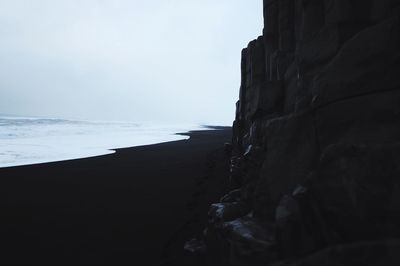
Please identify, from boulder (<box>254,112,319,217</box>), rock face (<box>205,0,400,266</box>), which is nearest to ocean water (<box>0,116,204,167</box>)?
boulder (<box>254,112,319,217</box>)

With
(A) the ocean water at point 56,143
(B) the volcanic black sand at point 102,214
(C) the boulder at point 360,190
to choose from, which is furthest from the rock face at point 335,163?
(A) the ocean water at point 56,143

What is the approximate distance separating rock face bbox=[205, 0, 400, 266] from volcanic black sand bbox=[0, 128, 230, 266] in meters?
1.64

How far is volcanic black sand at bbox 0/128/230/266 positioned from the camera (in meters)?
5.37

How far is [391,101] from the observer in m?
2.79

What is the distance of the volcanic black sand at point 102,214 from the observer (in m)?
5.37

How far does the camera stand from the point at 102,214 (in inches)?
295

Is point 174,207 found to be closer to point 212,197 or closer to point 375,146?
point 212,197

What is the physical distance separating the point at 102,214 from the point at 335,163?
603 cm

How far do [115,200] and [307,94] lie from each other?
20.3ft

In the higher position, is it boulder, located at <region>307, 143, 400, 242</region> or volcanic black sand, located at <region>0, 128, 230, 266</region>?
boulder, located at <region>307, 143, 400, 242</region>

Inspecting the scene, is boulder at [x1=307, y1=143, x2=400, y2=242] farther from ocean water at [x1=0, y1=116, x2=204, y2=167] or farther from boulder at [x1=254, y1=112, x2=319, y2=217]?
ocean water at [x1=0, y1=116, x2=204, y2=167]

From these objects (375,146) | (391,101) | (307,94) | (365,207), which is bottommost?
(365,207)

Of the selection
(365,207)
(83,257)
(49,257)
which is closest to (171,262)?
(83,257)

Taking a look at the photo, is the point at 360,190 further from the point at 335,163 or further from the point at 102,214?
the point at 102,214
